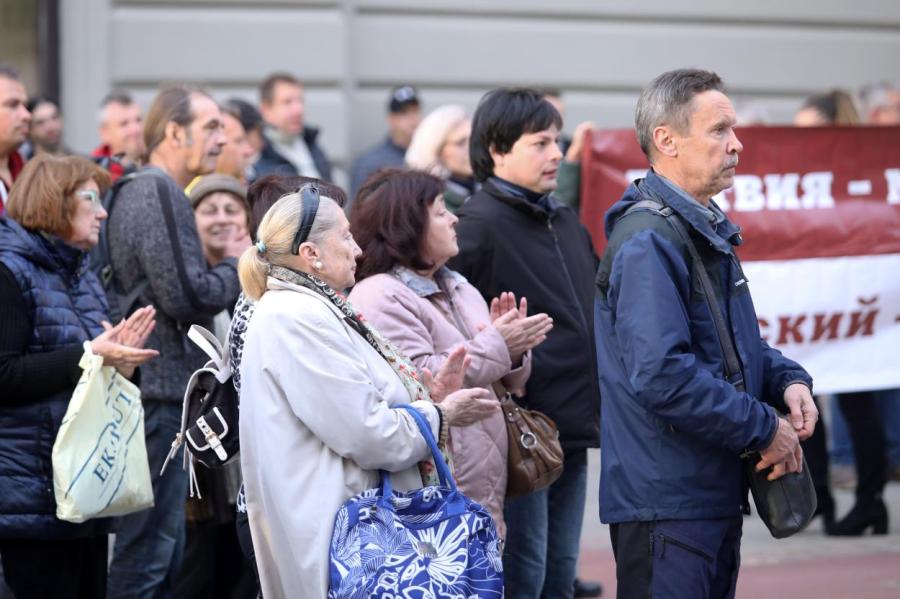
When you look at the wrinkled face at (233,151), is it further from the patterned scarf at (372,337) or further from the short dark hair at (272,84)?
the patterned scarf at (372,337)

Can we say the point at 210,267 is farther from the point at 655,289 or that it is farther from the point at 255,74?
the point at 255,74

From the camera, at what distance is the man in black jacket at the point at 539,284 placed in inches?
209

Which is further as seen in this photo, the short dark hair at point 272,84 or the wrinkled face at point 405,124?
the wrinkled face at point 405,124

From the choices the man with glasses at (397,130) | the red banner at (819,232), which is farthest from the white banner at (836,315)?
the man with glasses at (397,130)

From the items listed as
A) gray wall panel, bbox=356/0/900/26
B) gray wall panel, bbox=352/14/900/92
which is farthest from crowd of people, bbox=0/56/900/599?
gray wall panel, bbox=356/0/900/26

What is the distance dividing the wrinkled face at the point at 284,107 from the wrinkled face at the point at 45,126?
1.23 metres

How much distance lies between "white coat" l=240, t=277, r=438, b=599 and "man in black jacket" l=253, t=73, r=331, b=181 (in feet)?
16.3

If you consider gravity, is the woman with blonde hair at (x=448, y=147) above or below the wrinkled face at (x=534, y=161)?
above

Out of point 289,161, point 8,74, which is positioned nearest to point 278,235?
point 8,74

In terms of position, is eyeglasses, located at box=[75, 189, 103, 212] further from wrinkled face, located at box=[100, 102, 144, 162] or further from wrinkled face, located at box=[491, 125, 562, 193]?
wrinkled face, located at box=[100, 102, 144, 162]

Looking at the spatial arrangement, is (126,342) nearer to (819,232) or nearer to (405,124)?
(819,232)

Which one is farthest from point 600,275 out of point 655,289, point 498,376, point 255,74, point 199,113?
point 255,74

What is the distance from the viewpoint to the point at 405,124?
32.6 ft

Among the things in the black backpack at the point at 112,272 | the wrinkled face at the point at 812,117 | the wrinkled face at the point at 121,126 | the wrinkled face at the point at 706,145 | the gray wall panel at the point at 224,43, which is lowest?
the black backpack at the point at 112,272
